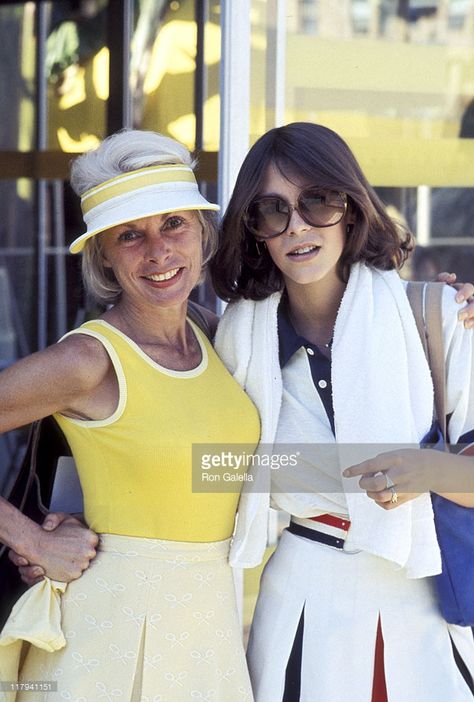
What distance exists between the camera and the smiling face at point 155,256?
201 centimetres

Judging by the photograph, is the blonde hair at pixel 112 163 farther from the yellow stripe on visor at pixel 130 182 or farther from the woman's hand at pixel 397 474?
the woman's hand at pixel 397 474

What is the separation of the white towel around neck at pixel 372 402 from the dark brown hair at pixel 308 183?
2.5 inches

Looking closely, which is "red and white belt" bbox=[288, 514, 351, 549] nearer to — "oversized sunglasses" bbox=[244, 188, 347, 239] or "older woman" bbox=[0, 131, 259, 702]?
"older woman" bbox=[0, 131, 259, 702]

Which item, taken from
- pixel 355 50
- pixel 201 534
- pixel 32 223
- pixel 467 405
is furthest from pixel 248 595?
pixel 32 223

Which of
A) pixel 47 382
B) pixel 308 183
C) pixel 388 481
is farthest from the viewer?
pixel 308 183

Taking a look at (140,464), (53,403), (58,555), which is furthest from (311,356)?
(58,555)

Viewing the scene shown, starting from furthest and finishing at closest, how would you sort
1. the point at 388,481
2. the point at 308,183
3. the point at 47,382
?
1. the point at 308,183
2. the point at 47,382
3. the point at 388,481

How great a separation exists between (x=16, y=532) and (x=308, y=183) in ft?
2.91

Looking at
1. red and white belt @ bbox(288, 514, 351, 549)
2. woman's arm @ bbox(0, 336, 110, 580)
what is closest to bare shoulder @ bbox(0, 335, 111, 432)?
woman's arm @ bbox(0, 336, 110, 580)

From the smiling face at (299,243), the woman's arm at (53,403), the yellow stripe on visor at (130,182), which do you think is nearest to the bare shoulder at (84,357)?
the woman's arm at (53,403)

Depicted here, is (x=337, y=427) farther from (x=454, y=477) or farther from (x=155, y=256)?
(x=155, y=256)

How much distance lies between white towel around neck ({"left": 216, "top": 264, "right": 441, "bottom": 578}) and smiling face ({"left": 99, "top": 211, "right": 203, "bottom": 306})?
0.73ft

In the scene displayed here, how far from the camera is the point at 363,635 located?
6.25ft

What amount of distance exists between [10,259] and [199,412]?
442 centimetres
